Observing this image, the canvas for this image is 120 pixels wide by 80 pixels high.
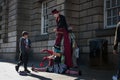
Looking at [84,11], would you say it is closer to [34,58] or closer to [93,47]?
[93,47]

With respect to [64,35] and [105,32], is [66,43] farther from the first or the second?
[105,32]

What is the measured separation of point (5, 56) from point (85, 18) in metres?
11.4

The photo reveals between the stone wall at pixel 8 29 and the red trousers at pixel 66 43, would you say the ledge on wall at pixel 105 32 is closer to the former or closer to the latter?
the red trousers at pixel 66 43

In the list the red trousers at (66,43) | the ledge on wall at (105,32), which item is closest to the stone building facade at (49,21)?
the ledge on wall at (105,32)

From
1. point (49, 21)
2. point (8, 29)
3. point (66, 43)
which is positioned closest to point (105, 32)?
point (66, 43)

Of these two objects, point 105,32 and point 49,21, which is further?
point 49,21

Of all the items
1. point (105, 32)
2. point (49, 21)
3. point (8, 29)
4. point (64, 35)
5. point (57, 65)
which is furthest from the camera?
point (8, 29)

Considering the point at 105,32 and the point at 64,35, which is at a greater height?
the point at 105,32

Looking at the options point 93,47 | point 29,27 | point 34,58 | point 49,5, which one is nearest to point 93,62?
point 93,47

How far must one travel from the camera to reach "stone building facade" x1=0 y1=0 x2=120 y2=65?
46.7 ft

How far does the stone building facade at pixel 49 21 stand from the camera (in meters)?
14.2

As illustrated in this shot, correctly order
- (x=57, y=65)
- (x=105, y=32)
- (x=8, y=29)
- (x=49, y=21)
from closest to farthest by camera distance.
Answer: (x=57, y=65) < (x=105, y=32) < (x=49, y=21) < (x=8, y=29)

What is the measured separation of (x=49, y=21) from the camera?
1794 centimetres

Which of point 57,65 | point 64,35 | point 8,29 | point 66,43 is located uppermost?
point 8,29
